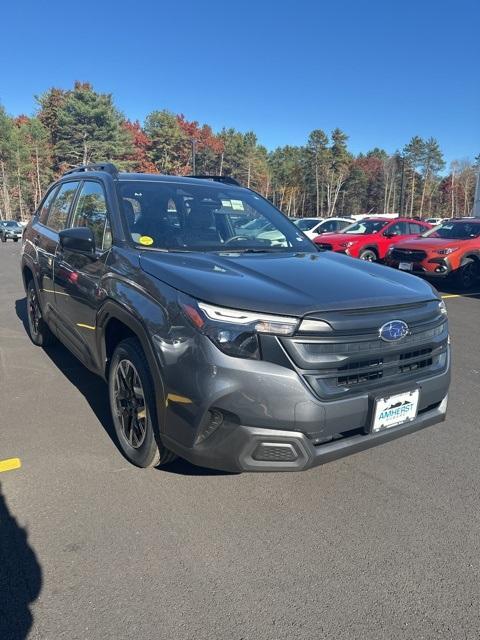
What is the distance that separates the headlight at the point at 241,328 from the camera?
7.68 feet

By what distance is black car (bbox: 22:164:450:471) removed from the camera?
2.34 metres

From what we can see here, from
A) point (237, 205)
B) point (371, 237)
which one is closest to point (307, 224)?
point (371, 237)

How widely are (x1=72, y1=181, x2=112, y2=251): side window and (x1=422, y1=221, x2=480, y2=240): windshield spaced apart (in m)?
9.77

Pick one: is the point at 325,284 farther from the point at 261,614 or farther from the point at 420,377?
the point at 261,614

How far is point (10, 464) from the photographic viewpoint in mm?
3230

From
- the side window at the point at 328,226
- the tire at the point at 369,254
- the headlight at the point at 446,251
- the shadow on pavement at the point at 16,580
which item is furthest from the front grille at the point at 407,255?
the shadow on pavement at the point at 16,580

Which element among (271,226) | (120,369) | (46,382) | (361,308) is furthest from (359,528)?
(46,382)

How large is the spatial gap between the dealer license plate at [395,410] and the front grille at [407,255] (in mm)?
9082

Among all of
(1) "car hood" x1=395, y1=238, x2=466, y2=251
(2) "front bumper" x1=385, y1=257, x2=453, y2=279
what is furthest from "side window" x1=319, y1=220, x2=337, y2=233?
(2) "front bumper" x1=385, y1=257, x2=453, y2=279

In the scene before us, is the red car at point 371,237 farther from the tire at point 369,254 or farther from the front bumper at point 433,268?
the front bumper at point 433,268

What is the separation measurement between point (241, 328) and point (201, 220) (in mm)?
1631

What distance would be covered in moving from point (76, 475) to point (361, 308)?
6.59 ft

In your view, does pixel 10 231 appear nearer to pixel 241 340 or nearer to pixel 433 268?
pixel 433 268

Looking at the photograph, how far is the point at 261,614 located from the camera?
2.05 m
